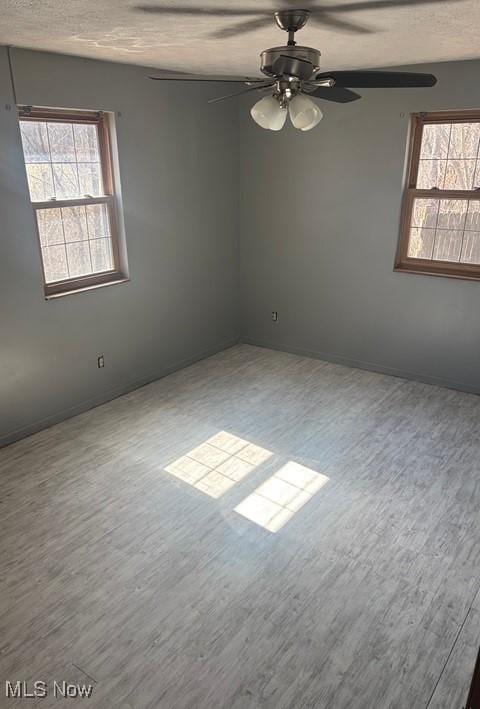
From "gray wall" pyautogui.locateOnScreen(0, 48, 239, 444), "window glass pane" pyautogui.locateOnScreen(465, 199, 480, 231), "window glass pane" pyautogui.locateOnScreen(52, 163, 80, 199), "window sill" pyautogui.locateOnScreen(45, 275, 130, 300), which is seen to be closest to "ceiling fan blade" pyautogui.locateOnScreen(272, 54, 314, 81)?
"gray wall" pyautogui.locateOnScreen(0, 48, 239, 444)

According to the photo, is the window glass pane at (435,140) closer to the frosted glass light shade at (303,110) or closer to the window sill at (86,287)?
the frosted glass light shade at (303,110)

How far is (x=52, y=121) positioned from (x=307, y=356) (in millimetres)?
3234

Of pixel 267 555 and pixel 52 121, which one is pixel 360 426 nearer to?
pixel 267 555

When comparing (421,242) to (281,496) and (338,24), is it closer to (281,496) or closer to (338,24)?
(338,24)

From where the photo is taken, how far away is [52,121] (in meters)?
3.73

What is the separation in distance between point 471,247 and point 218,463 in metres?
2.81

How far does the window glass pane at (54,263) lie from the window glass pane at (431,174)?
306 cm

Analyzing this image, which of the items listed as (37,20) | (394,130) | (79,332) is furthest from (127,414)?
(394,130)

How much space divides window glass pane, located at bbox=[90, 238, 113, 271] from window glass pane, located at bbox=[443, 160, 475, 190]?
2.90 meters

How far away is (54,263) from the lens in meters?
3.99

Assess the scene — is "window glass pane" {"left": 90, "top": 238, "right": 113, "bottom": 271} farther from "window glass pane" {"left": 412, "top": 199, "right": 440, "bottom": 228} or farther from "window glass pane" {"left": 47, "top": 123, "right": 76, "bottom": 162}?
"window glass pane" {"left": 412, "top": 199, "right": 440, "bottom": 228}

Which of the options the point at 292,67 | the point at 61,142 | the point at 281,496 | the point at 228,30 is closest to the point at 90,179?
the point at 61,142

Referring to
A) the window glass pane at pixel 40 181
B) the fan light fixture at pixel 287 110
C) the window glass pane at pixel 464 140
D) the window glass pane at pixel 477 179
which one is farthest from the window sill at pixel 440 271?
the window glass pane at pixel 40 181

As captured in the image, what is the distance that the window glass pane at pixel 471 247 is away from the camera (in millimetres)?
4359
